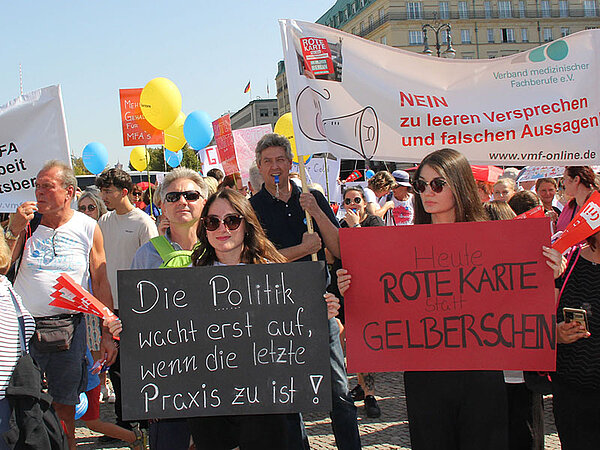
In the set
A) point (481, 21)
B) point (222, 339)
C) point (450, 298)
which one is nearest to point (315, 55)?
point (450, 298)

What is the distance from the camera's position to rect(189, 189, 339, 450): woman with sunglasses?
3012 mm

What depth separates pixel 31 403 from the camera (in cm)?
326

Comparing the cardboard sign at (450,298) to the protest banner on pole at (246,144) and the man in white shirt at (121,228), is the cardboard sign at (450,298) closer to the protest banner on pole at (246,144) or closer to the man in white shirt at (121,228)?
the man in white shirt at (121,228)

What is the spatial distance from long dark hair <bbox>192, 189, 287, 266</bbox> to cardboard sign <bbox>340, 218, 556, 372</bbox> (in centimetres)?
49

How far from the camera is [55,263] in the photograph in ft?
13.8

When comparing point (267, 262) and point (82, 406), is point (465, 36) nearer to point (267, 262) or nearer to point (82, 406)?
point (82, 406)

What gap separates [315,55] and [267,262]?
1.47 m

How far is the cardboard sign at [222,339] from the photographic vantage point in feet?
9.62

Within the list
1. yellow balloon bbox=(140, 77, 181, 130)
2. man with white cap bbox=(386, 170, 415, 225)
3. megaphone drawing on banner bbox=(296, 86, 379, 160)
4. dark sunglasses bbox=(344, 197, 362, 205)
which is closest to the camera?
megaphone drawing on banner bbox=(296, 86, 379, 160)

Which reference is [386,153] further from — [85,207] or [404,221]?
[404,221]

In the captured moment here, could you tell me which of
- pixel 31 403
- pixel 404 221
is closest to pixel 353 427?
pixel 31 403

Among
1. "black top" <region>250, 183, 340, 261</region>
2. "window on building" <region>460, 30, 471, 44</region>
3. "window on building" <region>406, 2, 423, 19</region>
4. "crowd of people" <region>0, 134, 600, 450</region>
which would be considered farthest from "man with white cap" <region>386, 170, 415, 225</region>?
"window on building" <region>460, 30, 471, 44</region>

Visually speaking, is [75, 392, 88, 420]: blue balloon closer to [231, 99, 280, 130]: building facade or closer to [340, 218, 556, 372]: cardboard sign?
[340, 218, 556, 372]: cardboard sign

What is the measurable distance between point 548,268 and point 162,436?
2.19 meters
